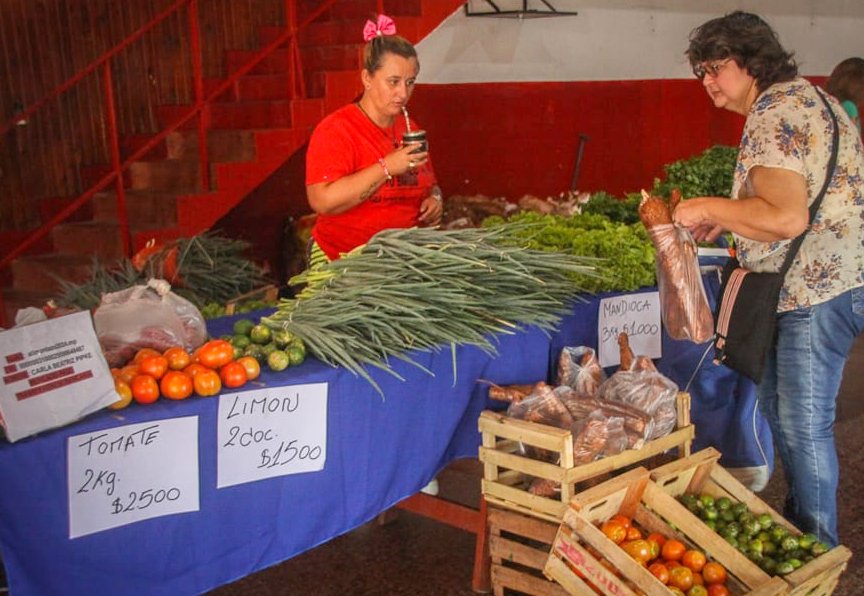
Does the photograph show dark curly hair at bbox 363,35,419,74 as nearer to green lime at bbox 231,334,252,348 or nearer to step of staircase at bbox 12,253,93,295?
green lime at bbox 231,334,252,348

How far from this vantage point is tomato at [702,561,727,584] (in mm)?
2514

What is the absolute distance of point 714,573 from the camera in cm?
252

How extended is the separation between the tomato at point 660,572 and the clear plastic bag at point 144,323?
140 centimetres

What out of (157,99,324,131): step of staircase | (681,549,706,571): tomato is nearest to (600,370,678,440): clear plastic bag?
(681,549,706,571): tomato

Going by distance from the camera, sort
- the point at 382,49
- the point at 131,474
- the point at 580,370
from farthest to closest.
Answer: the point at 382,49
the point at 580,370
the point at 131,474

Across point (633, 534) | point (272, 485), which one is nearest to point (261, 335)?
point (272, 485)

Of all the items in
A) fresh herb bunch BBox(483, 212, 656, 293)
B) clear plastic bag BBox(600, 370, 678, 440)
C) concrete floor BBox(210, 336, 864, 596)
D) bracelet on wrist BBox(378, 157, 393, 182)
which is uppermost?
bracelet on wrist BBox(378, 157, 393, 182)

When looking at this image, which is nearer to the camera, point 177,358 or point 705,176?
point 177,358

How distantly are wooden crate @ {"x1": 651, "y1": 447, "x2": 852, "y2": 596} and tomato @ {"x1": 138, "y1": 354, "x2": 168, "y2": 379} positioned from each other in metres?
1.45

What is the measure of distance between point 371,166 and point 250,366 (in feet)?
3.06

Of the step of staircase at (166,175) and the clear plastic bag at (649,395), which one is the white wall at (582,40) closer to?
the step of staircase at (166,175)

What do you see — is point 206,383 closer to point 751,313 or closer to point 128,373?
point 128,373

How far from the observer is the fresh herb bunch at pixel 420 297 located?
2574 millimetres

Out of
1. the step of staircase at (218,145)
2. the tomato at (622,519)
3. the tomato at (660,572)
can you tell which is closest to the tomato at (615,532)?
the tomato at (622,519)
